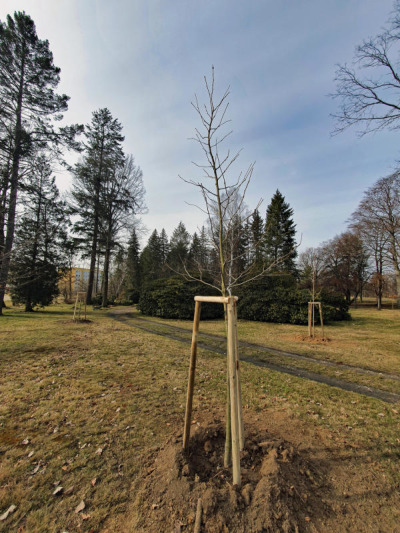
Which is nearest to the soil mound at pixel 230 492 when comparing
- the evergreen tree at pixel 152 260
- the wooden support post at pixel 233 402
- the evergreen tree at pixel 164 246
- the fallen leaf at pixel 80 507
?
the wooden support post at pixel 233 402

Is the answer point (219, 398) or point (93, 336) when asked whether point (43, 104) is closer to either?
point (93, 336)

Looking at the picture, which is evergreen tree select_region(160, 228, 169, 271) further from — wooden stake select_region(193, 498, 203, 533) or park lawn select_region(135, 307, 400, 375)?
wooden stake select_region(193, 498, 203, 533)

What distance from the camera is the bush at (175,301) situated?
14.4 meters

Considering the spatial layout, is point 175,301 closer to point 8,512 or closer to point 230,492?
point 8,512

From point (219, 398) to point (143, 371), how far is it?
78.2 inches

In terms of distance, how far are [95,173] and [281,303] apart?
1806 centimetres

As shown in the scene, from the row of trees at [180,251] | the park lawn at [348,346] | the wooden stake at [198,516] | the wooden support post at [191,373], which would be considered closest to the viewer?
the wooden stake at [198,516]

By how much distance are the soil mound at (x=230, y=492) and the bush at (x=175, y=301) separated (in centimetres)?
1178

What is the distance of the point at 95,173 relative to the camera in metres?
19.3

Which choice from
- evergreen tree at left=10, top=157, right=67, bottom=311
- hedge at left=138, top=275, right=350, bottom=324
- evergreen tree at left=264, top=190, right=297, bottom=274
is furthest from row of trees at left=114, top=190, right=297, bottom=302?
evergreen tree at left=10, top=157, right=67, bottom=311

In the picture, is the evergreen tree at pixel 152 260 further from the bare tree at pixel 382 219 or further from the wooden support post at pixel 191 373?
the wooden support post at pixel 191 373

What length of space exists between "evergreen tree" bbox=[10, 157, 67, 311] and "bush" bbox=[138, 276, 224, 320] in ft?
21.3

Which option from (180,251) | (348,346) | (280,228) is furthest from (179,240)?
(348,346)

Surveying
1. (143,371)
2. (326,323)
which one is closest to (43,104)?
(143,371)
